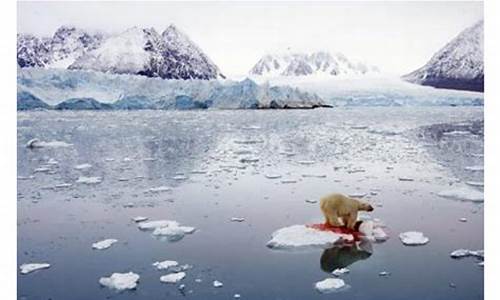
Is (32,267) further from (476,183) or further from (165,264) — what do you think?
(476,183)

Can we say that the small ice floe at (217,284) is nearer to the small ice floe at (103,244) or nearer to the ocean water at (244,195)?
the ocean water at (244,195)

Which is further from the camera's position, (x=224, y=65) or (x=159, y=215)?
(x=224, y=65)

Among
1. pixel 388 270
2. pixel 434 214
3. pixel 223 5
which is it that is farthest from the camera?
pixel 223 5

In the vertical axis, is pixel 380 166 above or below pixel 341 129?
below

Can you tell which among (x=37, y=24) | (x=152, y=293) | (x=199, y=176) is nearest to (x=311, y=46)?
(x=199, y=176)

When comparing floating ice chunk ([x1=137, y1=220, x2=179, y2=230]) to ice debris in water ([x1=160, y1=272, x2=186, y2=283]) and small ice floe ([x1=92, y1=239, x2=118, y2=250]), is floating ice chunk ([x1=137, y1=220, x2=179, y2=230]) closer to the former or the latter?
small ice floe ([x1=92, y1=239, x2=118, y2=250])

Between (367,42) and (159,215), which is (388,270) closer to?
(159,215)

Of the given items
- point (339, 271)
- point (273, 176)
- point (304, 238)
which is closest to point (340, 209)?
point (304, 238)

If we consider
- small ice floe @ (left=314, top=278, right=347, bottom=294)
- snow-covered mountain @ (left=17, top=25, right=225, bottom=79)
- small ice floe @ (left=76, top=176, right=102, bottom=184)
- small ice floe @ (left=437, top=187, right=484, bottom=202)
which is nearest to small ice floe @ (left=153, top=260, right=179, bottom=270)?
small ice floe @ (left=314, top=278, right=347, bottom=294)
